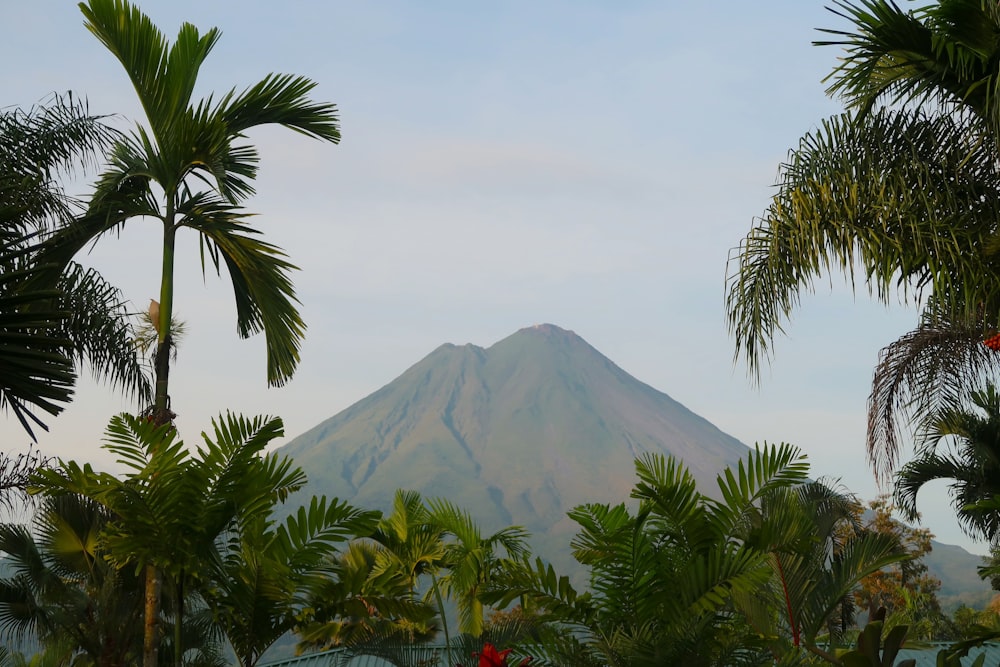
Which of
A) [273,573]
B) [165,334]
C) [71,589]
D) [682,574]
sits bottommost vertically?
[682,574]

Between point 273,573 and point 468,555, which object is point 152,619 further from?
point 468,555

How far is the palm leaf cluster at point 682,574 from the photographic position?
683 centimetres

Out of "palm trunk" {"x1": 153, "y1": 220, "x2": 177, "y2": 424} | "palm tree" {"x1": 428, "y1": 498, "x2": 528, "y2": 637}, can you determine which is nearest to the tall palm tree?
"palm trunk" {"x1": 153, "y1": 220, "x2": 177, "y2": 424}

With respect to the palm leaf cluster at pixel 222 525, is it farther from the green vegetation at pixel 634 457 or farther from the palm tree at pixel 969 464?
the palm tree at pixel 969 464

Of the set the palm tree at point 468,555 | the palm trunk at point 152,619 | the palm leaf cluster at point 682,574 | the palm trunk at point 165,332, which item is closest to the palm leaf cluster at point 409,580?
the palm tree at point 468,555

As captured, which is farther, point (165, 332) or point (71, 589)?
point (71, 589)

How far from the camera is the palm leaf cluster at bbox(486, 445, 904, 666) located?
683 centimetres

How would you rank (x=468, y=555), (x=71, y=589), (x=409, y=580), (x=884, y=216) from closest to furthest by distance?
1. (x=884, y=216)
2. (x=468, y=555)
3. (x=71, y=589)
4. (x=409, y=580)

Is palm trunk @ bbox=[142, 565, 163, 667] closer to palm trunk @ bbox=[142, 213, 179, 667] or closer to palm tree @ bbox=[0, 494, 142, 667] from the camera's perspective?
palm trunk @ bbox=[142, 213, 179, 667]

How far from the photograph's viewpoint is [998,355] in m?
8.52

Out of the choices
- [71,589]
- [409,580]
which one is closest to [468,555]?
[409,580]

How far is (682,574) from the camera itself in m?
7.24

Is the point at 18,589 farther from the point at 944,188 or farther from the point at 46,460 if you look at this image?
the point at 944,188

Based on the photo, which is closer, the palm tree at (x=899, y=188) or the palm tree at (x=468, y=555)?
the palm tree at (x=899, y=188)
